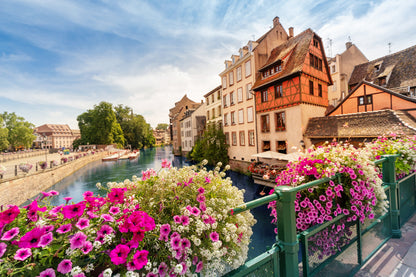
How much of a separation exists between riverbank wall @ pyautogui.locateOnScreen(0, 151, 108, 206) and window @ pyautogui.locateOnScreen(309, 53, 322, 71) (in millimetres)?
19662

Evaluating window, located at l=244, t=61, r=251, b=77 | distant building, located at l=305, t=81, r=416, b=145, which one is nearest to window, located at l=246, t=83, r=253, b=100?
window, located at l=244, t=61, r=251, b=77

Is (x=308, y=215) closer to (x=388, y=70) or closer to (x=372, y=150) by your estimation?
(x=372, y=150)

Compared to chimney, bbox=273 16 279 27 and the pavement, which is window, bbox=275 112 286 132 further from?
the pavement

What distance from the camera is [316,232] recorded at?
82.4 inches

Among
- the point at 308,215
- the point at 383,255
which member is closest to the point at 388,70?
the point at 383,255

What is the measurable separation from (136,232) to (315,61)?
19477 mm

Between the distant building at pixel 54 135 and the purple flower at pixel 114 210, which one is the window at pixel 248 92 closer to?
the purple flower at pixel 114 210

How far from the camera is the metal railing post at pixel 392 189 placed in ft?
11.2

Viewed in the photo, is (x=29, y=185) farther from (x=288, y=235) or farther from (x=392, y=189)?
(x=392, y=189)

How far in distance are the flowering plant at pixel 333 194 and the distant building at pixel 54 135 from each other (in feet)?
381

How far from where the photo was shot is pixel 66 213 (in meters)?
1.10

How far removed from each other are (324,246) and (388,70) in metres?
25.7

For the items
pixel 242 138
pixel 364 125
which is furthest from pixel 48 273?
pixel 242 138

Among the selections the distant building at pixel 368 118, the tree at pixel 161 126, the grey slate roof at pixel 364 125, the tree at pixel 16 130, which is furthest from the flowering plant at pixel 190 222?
the tree at pixel 161 126
